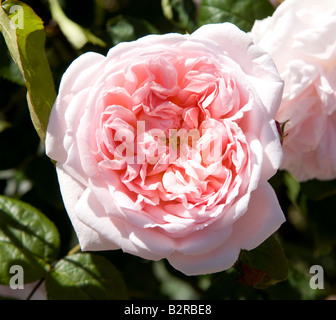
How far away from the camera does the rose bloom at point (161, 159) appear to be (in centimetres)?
58

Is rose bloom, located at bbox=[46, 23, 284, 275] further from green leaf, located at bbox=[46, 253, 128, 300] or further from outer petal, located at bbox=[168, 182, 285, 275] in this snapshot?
green leaf, located at bbox=[46, 253, 128, 300]

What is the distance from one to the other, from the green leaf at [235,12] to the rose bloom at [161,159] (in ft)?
0.69

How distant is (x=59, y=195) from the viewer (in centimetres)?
93

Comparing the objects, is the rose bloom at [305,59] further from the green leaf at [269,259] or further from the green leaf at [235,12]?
the green leaf at [269,259]

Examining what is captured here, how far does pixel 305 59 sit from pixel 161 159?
0.27 metres

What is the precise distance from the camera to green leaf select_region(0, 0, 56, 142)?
2.09 ft

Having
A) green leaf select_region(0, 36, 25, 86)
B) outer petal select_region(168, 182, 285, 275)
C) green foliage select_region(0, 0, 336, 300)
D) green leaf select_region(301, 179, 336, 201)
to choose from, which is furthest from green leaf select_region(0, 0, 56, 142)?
green leaf select_region(301, 179, 336, 201)

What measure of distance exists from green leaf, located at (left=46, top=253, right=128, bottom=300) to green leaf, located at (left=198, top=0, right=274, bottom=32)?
42cm

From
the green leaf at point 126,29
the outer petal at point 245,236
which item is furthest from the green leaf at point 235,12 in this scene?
the outer petal at point 245,236

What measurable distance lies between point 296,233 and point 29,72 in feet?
3.06

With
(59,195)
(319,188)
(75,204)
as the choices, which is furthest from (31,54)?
(319,188)

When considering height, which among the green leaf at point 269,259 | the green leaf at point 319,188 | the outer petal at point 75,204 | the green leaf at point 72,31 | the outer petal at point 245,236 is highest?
the green leaf at point 72,31

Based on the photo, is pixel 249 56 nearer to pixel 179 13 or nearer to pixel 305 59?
pixel 305 59

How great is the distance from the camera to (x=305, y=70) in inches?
28.3
